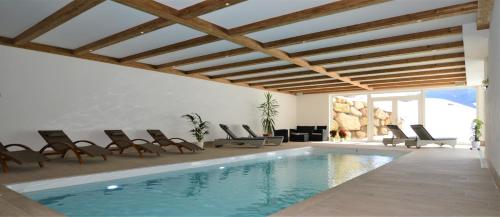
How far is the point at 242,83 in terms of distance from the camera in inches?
547

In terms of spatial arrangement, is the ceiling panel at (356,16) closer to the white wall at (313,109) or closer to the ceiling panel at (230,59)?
the ceiling panel at (230,59)

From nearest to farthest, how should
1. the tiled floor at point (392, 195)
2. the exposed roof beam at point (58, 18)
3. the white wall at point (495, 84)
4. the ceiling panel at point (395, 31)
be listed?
the tiled floor at point (392, 195), the white wall at point (495, 84), the exposed roof beam at point (58, 18), the ceiling panel at point (395, 31)

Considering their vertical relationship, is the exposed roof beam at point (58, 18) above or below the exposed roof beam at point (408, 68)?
below

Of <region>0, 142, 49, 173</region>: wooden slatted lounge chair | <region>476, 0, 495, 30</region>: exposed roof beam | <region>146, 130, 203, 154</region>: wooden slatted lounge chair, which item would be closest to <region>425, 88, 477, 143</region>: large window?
<region>476, 0, 495, 30</region>: exposed roof beam

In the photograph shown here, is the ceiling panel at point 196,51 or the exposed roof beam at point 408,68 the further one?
the exposed roof beam at point 408,68

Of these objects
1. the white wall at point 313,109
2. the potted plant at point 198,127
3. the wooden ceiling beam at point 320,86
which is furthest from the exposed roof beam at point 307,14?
the white wall at point 313,109

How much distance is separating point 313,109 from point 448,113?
6.14 metres

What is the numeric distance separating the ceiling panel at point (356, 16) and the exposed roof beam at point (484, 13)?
0.31 meters

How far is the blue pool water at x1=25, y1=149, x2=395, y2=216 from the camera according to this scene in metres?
3.71

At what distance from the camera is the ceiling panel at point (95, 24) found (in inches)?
218

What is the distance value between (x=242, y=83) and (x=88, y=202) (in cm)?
1023

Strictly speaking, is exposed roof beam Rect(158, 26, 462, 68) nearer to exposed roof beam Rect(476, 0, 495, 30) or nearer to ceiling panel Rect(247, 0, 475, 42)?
exposed roof beam Rect(476, 0, 495, 30)

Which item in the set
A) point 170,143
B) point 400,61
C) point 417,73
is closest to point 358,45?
point 400,61

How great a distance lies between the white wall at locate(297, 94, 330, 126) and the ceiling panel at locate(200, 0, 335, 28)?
37.4 ft
